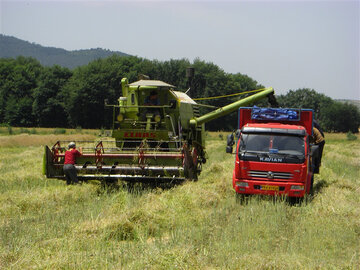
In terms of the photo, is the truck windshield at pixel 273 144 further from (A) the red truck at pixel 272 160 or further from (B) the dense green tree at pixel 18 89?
(B) the dense green tree at pixel 18 89

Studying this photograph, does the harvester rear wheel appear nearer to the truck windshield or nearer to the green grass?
the green grass

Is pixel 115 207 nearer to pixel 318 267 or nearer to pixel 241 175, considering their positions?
pixel 241 175

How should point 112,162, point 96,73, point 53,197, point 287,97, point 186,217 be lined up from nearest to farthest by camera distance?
point 186,217, point 53,197, point 112,162, point 96,73, point 287,97

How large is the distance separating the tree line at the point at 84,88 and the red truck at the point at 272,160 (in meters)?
55.1

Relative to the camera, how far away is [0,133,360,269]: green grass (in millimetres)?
5879

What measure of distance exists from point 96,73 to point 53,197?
65136mm

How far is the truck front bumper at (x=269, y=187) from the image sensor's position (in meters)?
10.8

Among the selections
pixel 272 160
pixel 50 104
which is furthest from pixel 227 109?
pixel 50 104

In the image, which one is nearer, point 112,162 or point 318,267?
point 318,267

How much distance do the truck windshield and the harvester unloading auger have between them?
62.6 inches

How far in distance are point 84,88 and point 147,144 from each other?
5837 centimetres

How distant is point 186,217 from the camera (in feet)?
28.6

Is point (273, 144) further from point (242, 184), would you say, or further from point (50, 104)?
point (50, 104)

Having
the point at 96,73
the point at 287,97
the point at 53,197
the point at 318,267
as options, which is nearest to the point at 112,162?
the point at 53,197
